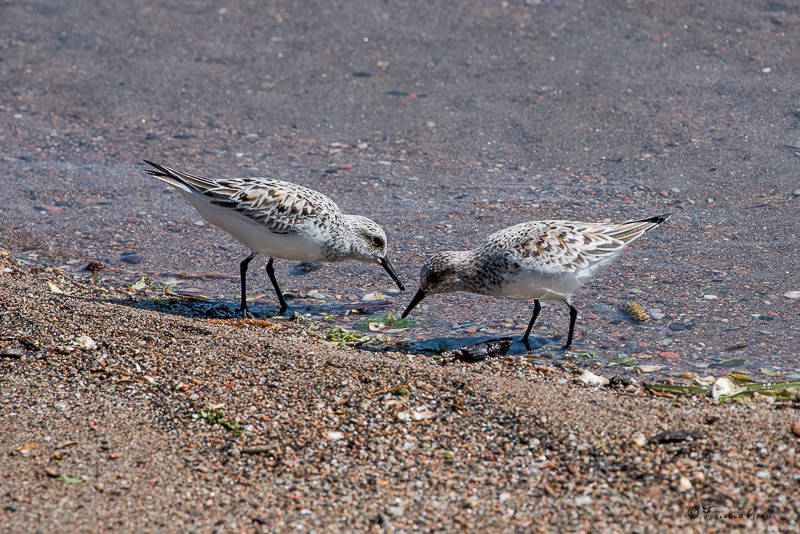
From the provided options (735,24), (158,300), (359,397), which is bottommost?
(158,300)

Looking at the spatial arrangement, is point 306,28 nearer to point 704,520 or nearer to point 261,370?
point 261,370

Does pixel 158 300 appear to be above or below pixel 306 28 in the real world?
below

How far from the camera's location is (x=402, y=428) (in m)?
5.04

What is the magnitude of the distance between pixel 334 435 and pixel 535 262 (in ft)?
7.74

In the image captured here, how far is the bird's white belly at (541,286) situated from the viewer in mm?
6562

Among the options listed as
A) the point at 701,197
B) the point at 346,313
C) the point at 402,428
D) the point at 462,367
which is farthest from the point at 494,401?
the point at 701,197

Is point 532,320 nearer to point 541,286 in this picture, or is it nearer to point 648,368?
point 541,286

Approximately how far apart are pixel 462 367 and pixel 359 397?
3.88 feet

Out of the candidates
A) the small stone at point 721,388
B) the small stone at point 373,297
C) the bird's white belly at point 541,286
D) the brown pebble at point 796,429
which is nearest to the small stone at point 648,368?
the small stone at point 721,388

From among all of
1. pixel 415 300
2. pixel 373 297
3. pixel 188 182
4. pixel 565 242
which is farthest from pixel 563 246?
pixel 188 182

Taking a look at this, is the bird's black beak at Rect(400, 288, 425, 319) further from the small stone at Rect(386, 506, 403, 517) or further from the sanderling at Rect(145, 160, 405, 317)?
the small stone at Rect(386, 506, 403, 517)

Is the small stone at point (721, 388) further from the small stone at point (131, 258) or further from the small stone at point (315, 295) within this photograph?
the small stone at point (131, 258)

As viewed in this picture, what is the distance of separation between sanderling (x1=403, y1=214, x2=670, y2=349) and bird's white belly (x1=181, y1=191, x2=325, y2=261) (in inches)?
43.0

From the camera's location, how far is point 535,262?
21.6 feet
